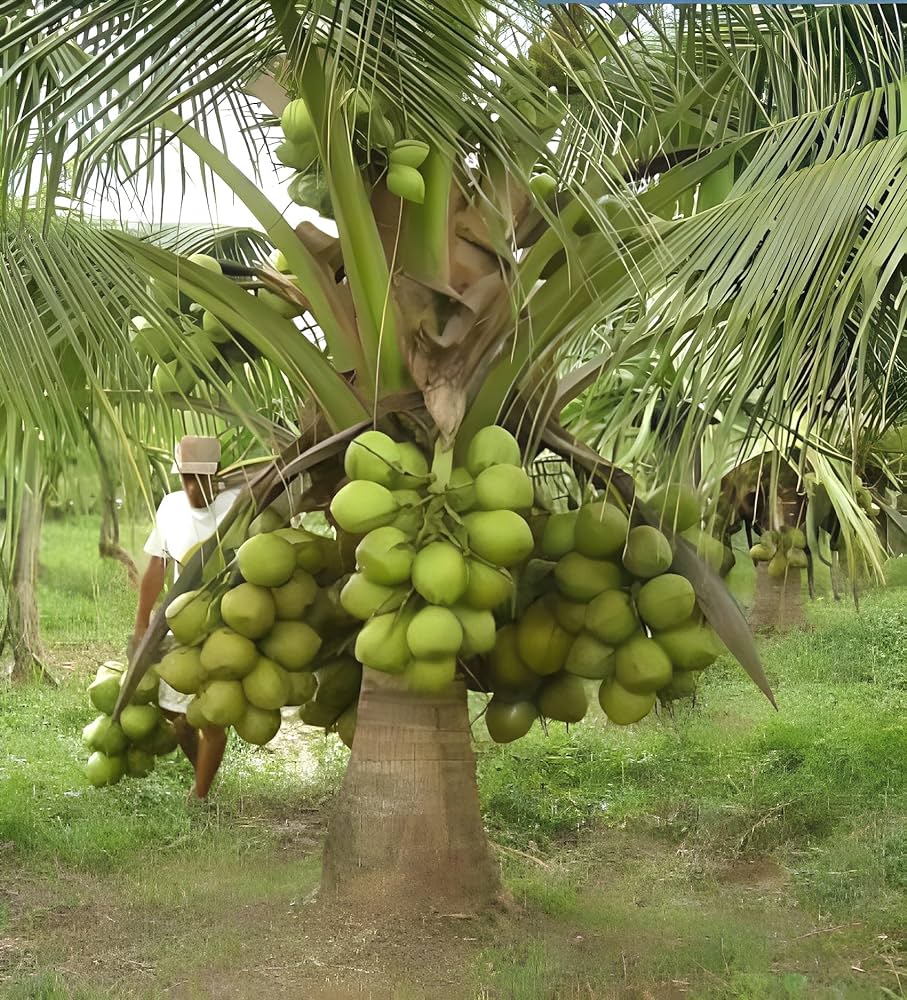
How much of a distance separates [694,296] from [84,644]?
5817 millimetres

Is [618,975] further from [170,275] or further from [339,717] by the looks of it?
[170,275]

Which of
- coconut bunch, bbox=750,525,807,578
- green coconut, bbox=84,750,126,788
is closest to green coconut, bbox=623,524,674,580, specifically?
green coconut, bbox=84,750,126,788

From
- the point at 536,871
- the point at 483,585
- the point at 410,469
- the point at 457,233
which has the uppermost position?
the point at 457,233

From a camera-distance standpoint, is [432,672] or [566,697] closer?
[432,672]

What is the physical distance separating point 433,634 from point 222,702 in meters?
0.54

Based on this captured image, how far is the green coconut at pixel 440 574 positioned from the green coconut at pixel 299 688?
47 cm

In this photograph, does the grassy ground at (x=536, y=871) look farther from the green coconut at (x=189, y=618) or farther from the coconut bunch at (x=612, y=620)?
the coconut bunch at (x=612, y=620)

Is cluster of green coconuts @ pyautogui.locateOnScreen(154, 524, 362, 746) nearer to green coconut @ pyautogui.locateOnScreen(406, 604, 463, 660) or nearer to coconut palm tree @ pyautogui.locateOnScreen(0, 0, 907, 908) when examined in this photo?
coconut palm tree @ pyautogui.locateOnScreen(0, 0, 907, 908)

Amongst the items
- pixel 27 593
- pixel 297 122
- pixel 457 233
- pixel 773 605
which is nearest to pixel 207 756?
pixel 457 233

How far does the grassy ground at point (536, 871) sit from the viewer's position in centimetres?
→ 242

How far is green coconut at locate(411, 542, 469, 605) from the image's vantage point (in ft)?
7.24

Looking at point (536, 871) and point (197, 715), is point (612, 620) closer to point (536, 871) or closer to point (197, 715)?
point (197, 715)

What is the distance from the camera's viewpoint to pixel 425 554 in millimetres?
2244

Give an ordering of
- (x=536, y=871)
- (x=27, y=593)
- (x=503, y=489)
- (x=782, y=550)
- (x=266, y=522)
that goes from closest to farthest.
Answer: (x=503, y=489), (x=266, y=522), (x=536, y=871), (x=27, y=593), (x=782, y=550)
